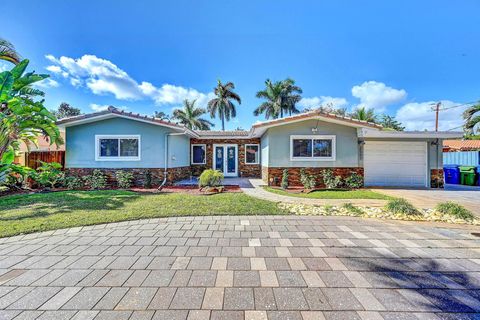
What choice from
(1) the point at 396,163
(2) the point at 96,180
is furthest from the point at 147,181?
(1) the point at 396,163

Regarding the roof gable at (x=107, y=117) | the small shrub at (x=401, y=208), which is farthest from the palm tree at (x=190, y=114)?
the small shrub at (x=401, y=208)

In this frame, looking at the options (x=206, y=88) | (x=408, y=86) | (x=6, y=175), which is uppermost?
(x=206, y=88)

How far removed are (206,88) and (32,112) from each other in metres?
23.3

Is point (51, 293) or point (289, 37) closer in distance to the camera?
point (51, 293)

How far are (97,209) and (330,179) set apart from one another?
10410mm

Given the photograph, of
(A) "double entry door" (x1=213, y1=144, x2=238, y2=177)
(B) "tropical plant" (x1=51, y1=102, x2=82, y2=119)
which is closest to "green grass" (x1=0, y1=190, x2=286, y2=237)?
(A) "double entry door" (x1=213, y1=144, x2=238, y2=177)

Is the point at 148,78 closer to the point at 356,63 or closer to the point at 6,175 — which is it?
the point at 6,175

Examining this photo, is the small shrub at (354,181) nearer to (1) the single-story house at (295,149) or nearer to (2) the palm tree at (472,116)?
(1) the single-story house at (295,149)

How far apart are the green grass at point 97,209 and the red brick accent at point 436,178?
10.4 meters

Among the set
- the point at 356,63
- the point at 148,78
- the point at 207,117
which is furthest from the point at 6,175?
the point at 207,117

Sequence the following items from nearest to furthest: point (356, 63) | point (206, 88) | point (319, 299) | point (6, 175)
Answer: point (319, 299) → point (6, 175) → point (356, 63) → point (206, 88)

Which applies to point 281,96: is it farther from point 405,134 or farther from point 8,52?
point 8,52

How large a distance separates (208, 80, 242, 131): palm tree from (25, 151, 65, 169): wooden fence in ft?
71.1

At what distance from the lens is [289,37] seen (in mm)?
11492
